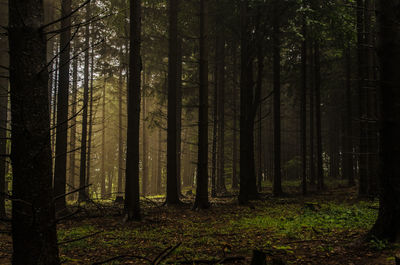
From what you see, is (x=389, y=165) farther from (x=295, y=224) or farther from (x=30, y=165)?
(x=30, y=165)

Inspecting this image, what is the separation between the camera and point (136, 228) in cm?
954

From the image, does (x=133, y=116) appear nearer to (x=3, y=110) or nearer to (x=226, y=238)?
(x=226, y=238)

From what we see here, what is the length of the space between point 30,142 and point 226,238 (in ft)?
19.3

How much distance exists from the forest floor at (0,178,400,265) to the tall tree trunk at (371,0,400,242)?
0.44m

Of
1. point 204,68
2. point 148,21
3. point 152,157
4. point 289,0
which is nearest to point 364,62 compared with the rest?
point 289,0

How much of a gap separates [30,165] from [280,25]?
16030 mm

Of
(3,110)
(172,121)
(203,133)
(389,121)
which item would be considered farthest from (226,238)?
(3,110)

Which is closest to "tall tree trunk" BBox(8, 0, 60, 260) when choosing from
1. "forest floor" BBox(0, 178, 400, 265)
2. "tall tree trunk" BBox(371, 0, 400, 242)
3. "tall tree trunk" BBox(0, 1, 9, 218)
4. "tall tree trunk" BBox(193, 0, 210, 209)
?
"forest floor" BBox(0, 178, 400, 265)

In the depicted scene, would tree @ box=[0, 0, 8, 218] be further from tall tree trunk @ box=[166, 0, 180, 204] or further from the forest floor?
tall tree trunk @ box=[166, 0, 180, 204]

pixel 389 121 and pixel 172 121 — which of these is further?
pixel 172 121

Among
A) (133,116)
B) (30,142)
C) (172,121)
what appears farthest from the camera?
(172,121)

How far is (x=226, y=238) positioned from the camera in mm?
7934

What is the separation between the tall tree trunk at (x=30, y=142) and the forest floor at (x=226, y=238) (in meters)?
0.72

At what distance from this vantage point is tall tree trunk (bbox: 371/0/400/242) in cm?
572
